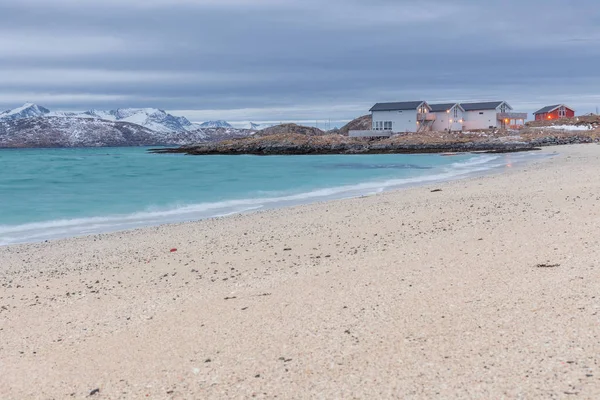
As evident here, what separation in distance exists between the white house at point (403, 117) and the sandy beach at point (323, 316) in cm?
7422

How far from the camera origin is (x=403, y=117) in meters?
85.1

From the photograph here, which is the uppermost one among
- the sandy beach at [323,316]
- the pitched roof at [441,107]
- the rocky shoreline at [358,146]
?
the pitched roof at [441,107]

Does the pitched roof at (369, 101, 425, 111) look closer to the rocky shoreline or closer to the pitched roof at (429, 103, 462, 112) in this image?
the pitched roof at (429, 103, 462, 112)

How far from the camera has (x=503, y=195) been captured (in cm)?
1677

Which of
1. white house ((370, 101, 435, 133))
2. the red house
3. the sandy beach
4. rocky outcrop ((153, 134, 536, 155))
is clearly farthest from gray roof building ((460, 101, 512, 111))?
the sandy beach

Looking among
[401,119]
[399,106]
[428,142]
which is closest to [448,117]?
[401,119]

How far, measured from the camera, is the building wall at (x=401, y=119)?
84.2m

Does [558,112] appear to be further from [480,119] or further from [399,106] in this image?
[399,106]

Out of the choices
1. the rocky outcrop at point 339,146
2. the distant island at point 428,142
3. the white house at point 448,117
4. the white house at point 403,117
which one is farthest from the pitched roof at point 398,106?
the rocky outcrop at point 339,146

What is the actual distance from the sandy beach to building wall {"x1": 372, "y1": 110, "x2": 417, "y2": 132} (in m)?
74.0

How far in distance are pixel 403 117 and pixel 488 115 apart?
538 inches

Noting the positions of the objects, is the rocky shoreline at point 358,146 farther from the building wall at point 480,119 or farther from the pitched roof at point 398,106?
the building wall at point 480,119

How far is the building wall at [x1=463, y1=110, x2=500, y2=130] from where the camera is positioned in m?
87.1

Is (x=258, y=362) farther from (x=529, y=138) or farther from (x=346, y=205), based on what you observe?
(x=529, y=138)
